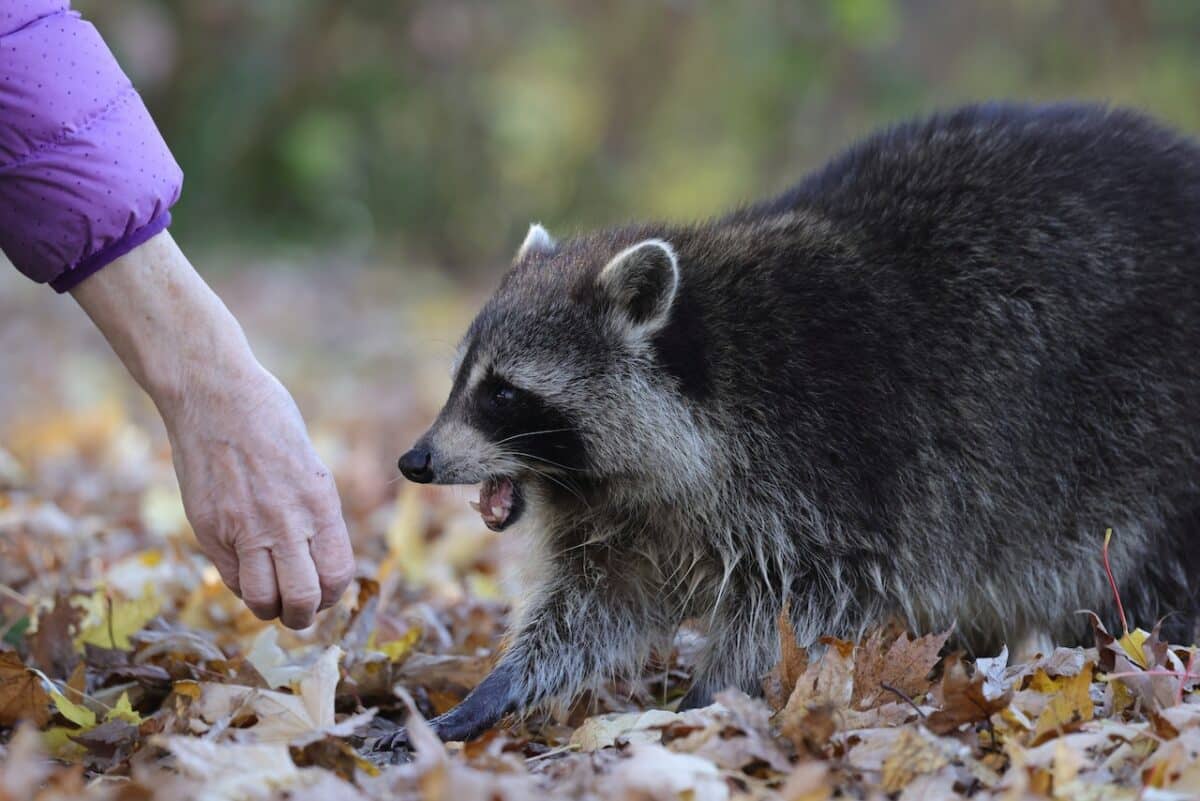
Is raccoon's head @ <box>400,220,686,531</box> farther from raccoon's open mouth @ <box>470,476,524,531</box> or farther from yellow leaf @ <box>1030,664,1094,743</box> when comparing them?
yellow leaf @ <box>1030,664,1094,743</box>

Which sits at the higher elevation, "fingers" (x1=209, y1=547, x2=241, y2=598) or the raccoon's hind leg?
"fingers" (x1=209, y1=547, x2=241, y2=598)

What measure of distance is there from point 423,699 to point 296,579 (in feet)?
2.38

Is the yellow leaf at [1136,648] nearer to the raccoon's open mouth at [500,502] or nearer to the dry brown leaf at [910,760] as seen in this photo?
the dry brown leaf at [910,760]

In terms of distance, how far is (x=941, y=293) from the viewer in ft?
13.2

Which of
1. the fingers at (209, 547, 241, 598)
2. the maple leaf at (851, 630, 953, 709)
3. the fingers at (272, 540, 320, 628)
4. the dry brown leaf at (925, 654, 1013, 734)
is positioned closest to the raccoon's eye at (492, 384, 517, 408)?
the fingers at (272, 540, 320, 628)

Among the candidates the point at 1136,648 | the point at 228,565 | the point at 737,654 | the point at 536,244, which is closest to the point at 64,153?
the point at 228,565

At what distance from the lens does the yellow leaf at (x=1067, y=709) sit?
2854 millimetres

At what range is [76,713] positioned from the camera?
3354 mm

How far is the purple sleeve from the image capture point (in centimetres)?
297

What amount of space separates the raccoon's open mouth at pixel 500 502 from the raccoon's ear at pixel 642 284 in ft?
1.83

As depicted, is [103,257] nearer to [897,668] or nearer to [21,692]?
[21,692]

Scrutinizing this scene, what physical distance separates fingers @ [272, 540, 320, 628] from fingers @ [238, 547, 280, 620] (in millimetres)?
17

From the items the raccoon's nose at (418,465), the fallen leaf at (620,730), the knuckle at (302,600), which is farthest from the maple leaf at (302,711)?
the raccoon's nose at (418,465)

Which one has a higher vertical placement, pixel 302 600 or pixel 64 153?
pixel 64 153
